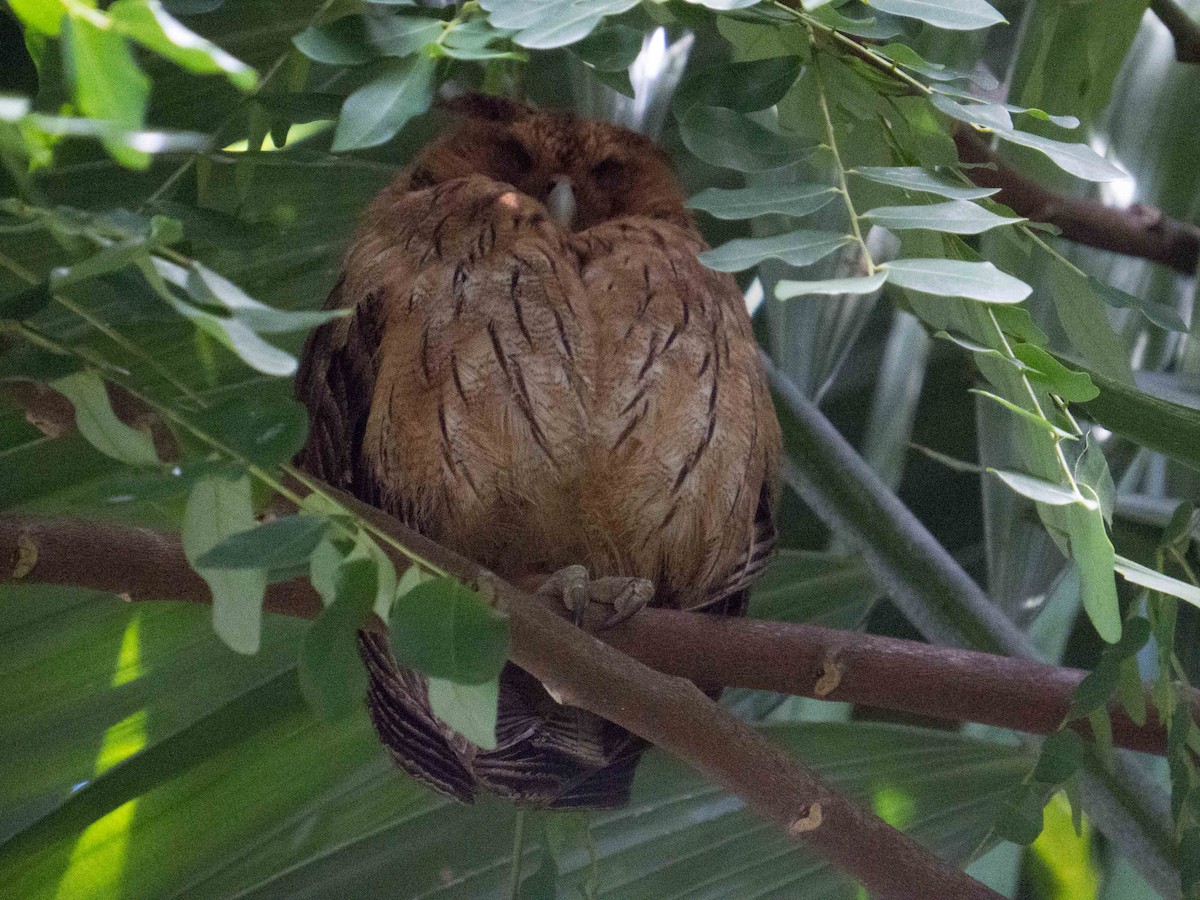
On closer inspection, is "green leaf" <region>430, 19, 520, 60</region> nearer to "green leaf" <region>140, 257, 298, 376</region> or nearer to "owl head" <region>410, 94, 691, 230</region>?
"green leaf" <region>140, 257, 298, 376</region>

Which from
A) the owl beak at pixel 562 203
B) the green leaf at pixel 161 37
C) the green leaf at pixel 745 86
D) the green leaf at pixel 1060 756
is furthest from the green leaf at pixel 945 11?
the owl beak at pixel 562 203

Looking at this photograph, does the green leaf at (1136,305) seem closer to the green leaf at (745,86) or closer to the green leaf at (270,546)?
the green leaf at (745,86)

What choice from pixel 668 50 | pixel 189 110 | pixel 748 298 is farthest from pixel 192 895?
pixel 668 50

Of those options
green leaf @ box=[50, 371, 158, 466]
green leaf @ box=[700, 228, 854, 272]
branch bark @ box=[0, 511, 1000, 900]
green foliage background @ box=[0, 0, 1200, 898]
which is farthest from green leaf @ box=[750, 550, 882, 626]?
green leaf @ box=[50, 371, 158, 466]

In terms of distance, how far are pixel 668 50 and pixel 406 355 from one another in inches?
30.3

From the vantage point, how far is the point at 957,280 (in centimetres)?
71

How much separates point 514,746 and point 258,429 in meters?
0.68

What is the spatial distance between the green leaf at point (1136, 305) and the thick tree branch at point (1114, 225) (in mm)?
614

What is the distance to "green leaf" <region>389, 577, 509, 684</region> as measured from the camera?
26.5 inches

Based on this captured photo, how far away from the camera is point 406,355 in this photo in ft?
3.99

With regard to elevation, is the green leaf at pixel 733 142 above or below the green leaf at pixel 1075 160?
below

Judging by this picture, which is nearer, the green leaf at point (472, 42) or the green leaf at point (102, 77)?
the green leaf at point (102, 77)

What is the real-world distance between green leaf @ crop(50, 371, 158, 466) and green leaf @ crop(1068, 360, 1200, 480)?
2.42 feet

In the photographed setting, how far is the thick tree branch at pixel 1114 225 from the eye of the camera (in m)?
1.58
